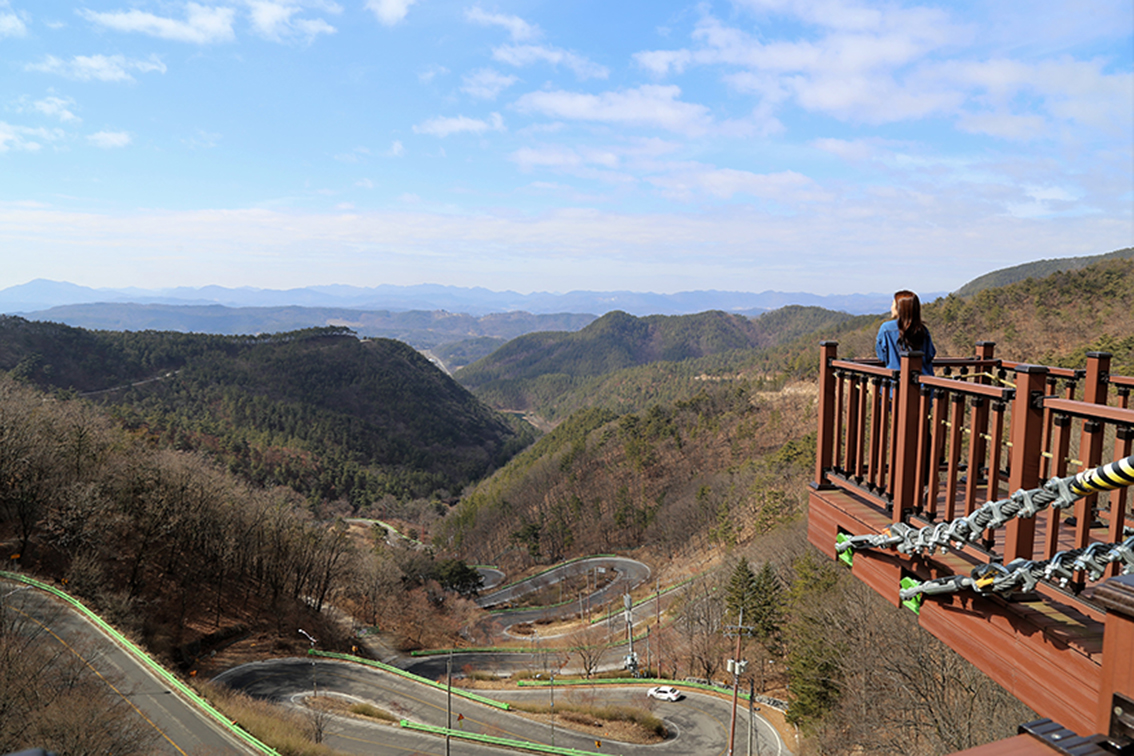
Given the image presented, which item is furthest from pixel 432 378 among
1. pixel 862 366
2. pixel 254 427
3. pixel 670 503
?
pixel 862 366

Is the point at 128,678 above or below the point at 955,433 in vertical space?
below

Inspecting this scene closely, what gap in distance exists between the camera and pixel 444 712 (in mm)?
30797

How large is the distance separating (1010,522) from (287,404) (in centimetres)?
13582

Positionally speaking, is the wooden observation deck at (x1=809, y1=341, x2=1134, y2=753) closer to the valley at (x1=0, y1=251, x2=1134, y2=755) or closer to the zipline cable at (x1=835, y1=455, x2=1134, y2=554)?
the zipline cable at (x1=835, y1=455, x2=1134, y2=554)

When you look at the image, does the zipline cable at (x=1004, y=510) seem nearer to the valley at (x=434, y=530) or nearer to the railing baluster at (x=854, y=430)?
the railing baluster at (x=854, y=430)

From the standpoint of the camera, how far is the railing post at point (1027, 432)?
3.27 metres

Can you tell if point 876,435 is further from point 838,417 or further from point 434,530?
point 434,530

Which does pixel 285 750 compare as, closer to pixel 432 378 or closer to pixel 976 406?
pixel 976 406

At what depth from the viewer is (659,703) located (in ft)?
108

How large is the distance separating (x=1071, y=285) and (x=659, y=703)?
3545 inches

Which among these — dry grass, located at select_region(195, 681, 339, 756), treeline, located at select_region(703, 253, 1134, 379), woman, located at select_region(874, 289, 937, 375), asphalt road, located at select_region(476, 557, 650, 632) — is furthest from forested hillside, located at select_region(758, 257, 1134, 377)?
woman, located at select_region(874, 289, 937, 375)

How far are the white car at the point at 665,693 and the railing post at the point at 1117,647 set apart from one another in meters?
35.8

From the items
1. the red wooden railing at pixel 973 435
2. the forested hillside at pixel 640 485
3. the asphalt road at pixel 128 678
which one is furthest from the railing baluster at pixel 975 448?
the forested hillside at pixel 640 485

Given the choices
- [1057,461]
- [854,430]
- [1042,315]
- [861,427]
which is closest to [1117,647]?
[1057,461]
